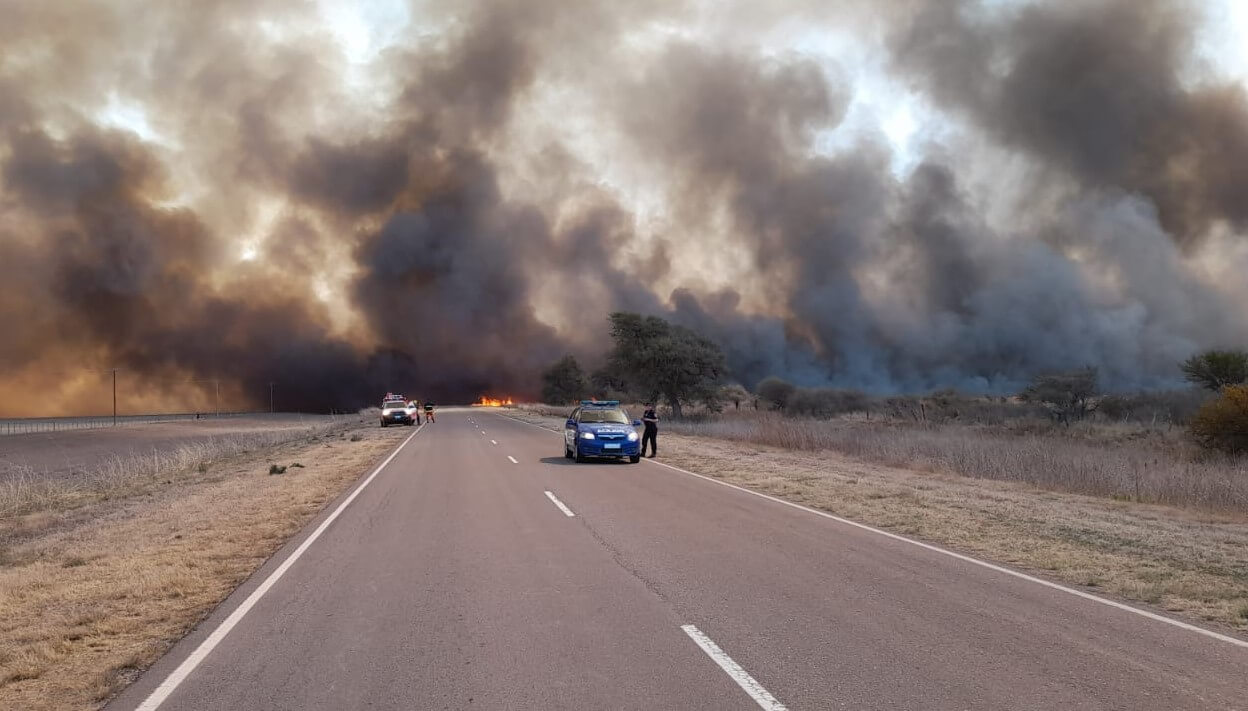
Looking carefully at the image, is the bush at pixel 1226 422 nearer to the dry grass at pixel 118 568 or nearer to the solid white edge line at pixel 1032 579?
the solid white edge line at pixel 1032 579

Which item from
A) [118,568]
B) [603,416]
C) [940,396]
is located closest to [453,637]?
[118,568]

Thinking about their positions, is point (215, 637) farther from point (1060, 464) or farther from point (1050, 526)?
point (1060, 464)

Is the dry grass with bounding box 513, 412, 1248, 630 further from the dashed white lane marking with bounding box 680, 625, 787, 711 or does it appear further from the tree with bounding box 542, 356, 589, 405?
the tree with bounding box 542, 356, 589, 405

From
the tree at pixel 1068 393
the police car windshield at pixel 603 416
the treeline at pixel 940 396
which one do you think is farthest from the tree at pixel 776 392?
the police car windshield at pixel 603 416

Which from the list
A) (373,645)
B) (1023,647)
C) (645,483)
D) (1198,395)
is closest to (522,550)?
(373,645)

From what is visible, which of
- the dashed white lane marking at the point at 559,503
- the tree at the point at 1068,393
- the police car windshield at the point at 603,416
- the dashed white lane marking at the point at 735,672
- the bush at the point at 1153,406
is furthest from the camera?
the tree at the point at 1068,393

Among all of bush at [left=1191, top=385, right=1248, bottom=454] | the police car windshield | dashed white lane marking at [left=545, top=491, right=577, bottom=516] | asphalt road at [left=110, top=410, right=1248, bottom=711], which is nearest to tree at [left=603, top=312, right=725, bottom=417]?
the police car windshield

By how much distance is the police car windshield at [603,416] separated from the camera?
2202cm

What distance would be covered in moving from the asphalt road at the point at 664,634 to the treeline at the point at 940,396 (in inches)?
820

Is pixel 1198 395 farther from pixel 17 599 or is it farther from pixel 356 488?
pixel 17 599

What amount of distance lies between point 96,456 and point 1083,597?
4505 centimetres

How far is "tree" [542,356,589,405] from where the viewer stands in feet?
377

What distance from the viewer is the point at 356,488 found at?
53.5 ft

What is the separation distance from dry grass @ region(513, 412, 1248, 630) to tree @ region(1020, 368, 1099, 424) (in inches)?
1083
